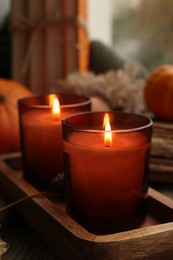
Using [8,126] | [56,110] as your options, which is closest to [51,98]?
[56,110]

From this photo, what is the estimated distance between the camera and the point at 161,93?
3.49ft

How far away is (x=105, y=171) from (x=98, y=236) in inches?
3.4

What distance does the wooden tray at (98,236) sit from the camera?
20.2 inches

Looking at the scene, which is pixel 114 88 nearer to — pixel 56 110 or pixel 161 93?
pixel 161 93

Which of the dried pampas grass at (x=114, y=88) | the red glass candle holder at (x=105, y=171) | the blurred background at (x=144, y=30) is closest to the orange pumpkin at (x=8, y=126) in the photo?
the dried pampas grass at (x=114, y=88)

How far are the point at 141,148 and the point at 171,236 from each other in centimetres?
11

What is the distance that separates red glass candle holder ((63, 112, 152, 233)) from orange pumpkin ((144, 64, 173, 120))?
17.9 inches

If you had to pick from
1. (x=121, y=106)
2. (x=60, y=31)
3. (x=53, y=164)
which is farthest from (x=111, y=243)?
(x=60, y=31)

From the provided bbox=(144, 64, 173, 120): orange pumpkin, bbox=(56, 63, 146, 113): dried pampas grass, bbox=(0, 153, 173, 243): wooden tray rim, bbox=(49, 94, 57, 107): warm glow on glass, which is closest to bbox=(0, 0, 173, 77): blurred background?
bbox=(56, 63, 146, 113): dried pampas grass

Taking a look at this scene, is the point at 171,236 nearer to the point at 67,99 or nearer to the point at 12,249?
the point at 12,249

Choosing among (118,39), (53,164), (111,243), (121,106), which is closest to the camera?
(111,243)

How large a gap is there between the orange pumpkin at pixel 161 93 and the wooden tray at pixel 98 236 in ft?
1.37

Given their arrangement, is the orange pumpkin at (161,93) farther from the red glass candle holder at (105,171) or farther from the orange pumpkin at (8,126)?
the red glass candle holder at (105,171)

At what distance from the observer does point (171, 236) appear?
542 mm
